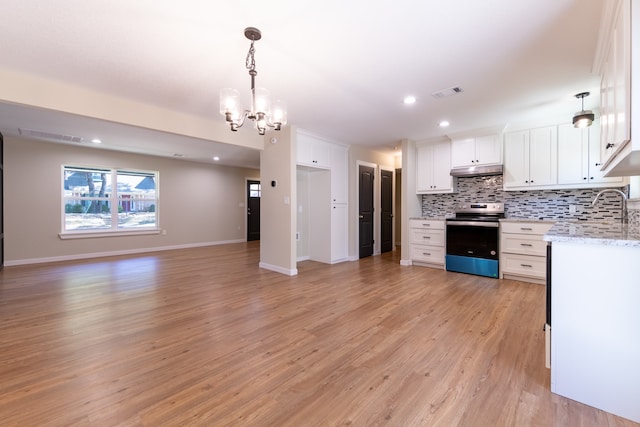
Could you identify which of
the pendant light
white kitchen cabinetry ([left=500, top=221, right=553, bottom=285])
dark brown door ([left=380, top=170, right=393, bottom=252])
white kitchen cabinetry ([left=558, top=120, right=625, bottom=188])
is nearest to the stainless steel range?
white kitchen cabinetry ([left=500, top=221, right=553, bottom=285])

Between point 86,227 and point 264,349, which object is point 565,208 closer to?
point 264,349

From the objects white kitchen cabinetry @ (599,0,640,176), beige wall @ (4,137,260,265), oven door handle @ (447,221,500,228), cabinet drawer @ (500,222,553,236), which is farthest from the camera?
beige wall @ (4,137,260,265)

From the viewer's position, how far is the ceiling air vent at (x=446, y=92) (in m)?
2.99

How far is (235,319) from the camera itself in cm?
272

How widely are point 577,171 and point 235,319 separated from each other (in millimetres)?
4667

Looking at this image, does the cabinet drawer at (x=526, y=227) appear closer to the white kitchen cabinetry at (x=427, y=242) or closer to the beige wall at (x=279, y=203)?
the white kitchen cabinetry at (x=427, y=242)

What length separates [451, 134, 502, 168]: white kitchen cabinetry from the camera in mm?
4348

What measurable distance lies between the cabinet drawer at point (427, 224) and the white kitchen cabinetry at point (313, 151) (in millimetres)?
1870

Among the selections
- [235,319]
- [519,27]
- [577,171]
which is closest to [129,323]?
[235,319]

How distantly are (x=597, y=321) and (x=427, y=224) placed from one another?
3464mm

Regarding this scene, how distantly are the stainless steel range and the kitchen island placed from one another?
2770 millimetres

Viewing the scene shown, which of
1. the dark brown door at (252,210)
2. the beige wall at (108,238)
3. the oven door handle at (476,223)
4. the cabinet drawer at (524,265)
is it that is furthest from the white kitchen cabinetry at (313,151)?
the dark brown door at (252,210)

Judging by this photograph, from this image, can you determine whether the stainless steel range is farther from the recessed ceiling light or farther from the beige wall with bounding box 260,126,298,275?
the beige wall with bounding box 260,126,298,275

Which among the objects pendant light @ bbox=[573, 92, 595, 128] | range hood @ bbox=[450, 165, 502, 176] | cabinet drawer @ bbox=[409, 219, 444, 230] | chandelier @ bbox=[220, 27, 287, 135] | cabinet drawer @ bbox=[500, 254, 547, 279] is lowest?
cabinet drawer @ bbox=[500, 254, 547, 279]
